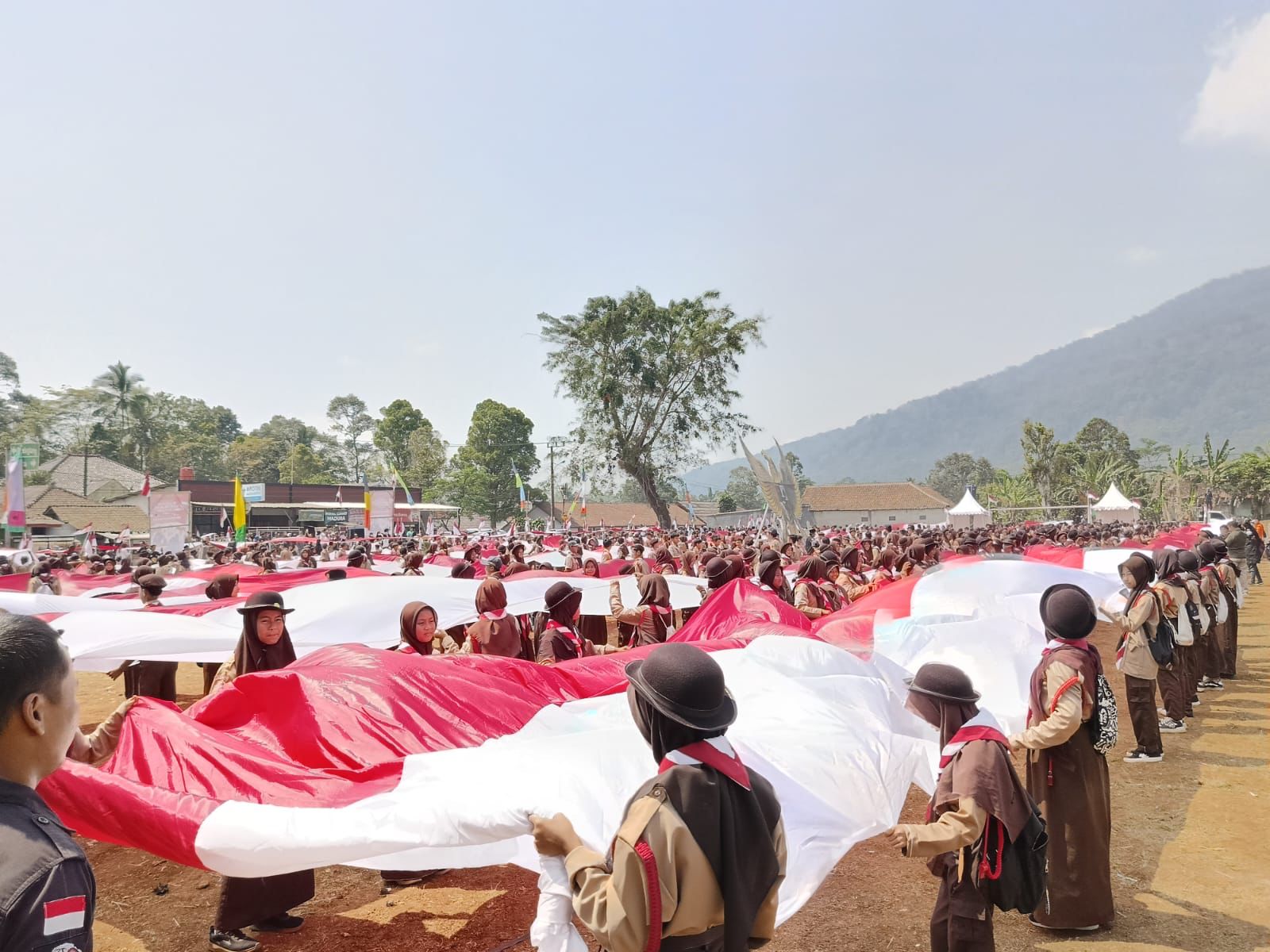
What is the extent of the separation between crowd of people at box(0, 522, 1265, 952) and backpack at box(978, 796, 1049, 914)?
3cm

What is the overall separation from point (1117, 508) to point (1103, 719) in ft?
154

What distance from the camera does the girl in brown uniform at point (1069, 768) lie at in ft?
13.4

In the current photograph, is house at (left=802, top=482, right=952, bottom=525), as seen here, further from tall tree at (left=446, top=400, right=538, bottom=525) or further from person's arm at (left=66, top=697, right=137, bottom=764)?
person's arm at (left=66, top=697, right=137, bottom=764)

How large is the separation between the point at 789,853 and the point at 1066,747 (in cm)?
203

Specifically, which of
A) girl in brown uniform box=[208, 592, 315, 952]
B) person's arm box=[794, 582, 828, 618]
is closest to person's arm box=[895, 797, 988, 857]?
girl in brown uniform box=[208, 592, 315, 952]

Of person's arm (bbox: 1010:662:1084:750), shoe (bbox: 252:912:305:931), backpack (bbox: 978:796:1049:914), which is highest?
person's arm (bbox: 1010:662:1084:750)

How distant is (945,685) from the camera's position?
3352 millimetres

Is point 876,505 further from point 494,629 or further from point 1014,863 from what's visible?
point 1014,863

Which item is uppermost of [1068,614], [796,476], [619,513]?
[796,476]

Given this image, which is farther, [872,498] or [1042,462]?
[872,498]

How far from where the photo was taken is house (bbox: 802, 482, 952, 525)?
3246 inches

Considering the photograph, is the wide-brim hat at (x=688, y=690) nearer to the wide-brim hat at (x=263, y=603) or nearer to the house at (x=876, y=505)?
the wide-brim hat at (x=263, y=603)

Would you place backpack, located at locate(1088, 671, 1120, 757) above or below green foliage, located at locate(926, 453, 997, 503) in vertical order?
below

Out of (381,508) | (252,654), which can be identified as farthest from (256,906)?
(381,508)
